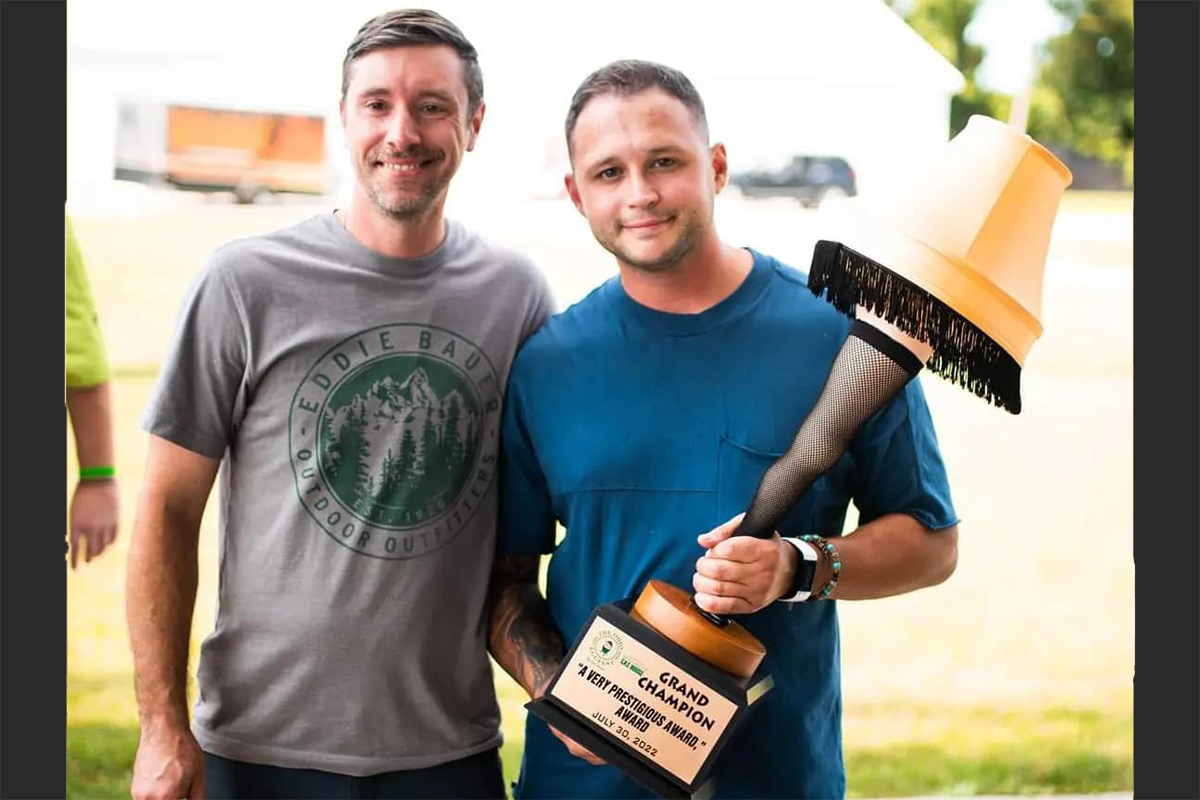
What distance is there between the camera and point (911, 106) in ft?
10.1

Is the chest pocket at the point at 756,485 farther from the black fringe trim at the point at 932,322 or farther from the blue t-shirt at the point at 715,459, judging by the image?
the black fringe trim at the point at 932,322

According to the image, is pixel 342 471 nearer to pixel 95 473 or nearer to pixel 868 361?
pixel 868 361

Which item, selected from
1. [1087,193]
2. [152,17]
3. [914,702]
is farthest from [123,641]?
[1087,193]

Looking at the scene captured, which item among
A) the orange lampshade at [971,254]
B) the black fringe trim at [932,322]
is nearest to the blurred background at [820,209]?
the orange lampshade at [971,254]

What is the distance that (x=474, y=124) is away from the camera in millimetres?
1827

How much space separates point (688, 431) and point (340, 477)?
0.47 meters

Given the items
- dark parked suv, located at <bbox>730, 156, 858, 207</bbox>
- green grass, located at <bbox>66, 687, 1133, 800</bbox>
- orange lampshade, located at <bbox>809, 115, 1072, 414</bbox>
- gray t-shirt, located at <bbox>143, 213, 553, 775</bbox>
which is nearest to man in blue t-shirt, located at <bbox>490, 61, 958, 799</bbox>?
gray t-shirt, located at <bbox>143, 213, 553, 775</bbox>

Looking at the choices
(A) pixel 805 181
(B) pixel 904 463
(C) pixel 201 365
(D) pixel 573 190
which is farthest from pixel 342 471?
(A) pixel 805 181

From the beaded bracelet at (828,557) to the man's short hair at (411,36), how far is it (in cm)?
74

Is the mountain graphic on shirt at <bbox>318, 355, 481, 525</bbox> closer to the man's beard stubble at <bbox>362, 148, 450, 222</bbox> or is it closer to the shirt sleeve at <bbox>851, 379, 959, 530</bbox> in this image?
the man's beard stubble at <bbox>362, 148, 450, 222</bbox>

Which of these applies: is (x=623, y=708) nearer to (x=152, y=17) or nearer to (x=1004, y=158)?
(x=1004, y=158)

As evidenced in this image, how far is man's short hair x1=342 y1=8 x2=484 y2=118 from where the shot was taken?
5.66 feet

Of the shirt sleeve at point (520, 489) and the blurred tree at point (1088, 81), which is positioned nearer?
the shirt sleeve at point (520, 489)

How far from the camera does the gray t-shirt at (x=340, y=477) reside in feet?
5.64
